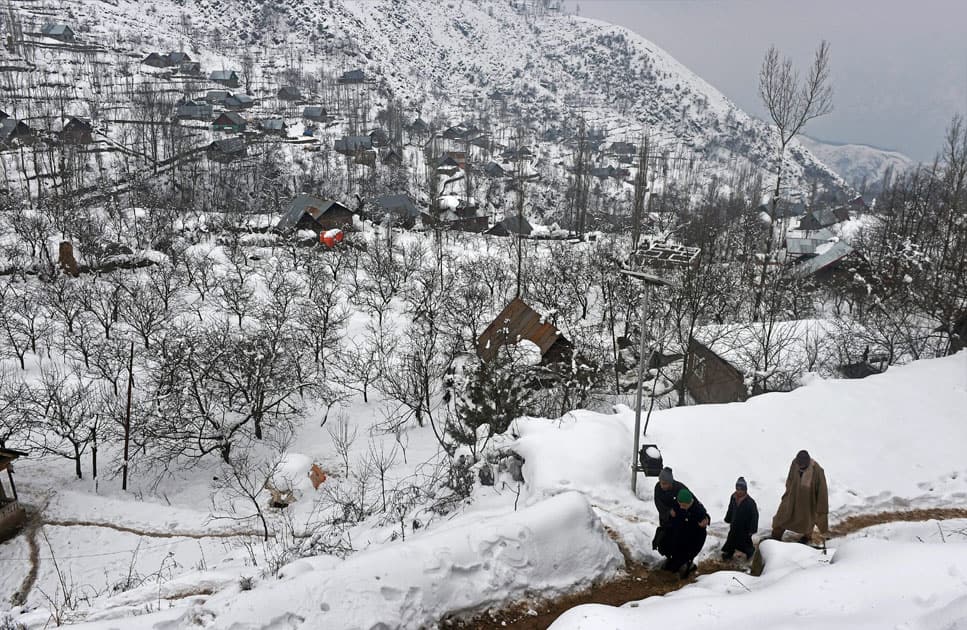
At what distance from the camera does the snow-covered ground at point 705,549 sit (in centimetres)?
482

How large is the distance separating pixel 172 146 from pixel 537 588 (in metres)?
70.7

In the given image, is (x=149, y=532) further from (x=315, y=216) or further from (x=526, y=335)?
(x=315, y=216)

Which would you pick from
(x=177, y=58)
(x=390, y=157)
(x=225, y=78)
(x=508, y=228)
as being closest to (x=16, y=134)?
(x=390, y=157)

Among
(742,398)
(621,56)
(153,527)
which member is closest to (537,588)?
(153,527)

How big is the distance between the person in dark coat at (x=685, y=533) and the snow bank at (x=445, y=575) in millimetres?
730

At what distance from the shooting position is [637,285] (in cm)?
2528

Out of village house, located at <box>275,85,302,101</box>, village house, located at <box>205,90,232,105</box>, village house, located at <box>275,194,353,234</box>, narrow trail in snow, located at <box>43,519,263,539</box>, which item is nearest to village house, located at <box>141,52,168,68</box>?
village house, located at <box>205,90,232,105</box>

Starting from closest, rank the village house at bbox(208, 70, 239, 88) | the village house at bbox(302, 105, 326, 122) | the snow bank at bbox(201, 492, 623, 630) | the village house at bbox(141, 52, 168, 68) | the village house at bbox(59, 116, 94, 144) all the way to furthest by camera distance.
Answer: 1. the snow bank at bbox(201, 492, 623, 630)
2. the village house at bbox(59, 116, 94, 144)
3. the village house at bbox(302, 105, 326, 122)
4. the village house at bbox(141, 52, 168, 68)
5. the village house at bbox(208, 70, 239, 88)

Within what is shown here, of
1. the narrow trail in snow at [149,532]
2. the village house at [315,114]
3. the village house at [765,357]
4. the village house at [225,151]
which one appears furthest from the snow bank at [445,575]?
the village house at [315,114]

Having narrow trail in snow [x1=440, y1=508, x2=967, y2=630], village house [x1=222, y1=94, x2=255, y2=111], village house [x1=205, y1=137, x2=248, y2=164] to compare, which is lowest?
narrow trail in snow [x1=440, y1=508, x2=967, y2=630]

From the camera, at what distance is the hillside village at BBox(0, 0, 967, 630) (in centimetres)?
721

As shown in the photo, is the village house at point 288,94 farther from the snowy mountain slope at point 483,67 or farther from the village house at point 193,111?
the village house at point 193,111

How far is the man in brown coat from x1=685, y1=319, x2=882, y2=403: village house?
10.5 metres

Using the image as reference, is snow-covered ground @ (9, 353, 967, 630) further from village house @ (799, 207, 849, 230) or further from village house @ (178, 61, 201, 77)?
village house @ (178, 61, 201, 77)
